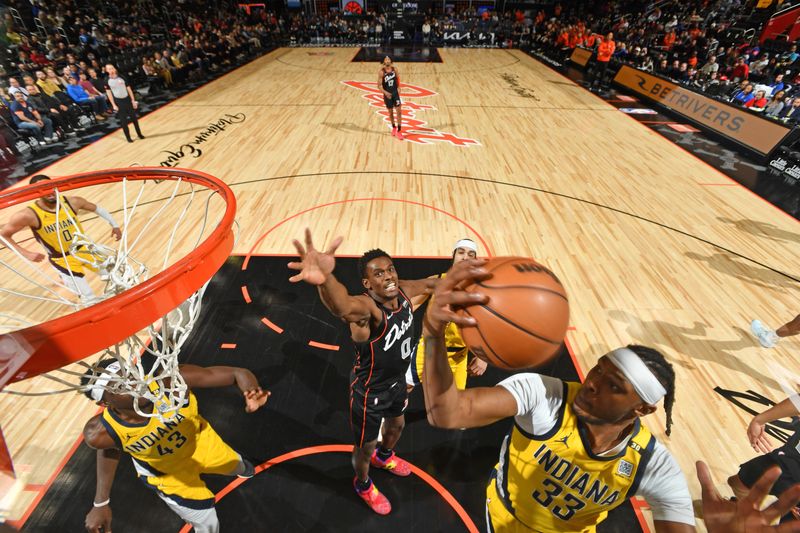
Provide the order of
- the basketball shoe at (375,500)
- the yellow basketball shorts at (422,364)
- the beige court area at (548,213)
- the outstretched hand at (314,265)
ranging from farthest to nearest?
the beige court area at (548,213), the yellow basketball shorts at (422,364), the basketball shoe at (375,500), the outstretched hand at (314,265)

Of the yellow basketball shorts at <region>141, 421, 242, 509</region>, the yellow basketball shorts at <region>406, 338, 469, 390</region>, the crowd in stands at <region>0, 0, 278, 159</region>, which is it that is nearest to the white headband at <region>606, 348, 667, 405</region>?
the yellow basketball shorts at <region>406, 338, 469, 390</region>

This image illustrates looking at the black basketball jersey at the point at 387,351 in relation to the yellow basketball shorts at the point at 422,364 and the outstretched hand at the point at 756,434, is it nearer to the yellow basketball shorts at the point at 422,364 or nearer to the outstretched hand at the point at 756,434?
the yellow basketball shorts at the point at 422,364

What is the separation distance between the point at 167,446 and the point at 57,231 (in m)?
2.87

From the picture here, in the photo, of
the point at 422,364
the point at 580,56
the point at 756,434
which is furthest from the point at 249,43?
the point at 756,434

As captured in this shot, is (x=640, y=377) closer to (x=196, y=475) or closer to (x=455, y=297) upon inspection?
(x=455, y=297)

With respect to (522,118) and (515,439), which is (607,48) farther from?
(515,439)

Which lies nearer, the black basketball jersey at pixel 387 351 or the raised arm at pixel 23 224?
the black basketball jersey at pixel 387 351

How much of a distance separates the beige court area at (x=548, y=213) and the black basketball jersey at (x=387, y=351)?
2071 mm

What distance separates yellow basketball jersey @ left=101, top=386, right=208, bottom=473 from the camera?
221 cm

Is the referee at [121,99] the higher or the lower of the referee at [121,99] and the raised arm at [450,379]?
the lower

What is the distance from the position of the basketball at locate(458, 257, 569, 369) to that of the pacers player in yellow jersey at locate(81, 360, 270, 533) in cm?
142

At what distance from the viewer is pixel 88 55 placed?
13.8 meters

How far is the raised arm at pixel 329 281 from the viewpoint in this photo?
6.55 ft

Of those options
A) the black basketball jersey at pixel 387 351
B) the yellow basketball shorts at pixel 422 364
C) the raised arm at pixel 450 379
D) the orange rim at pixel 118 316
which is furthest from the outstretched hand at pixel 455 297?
the yellow basketball shorts at pixel 422 364
